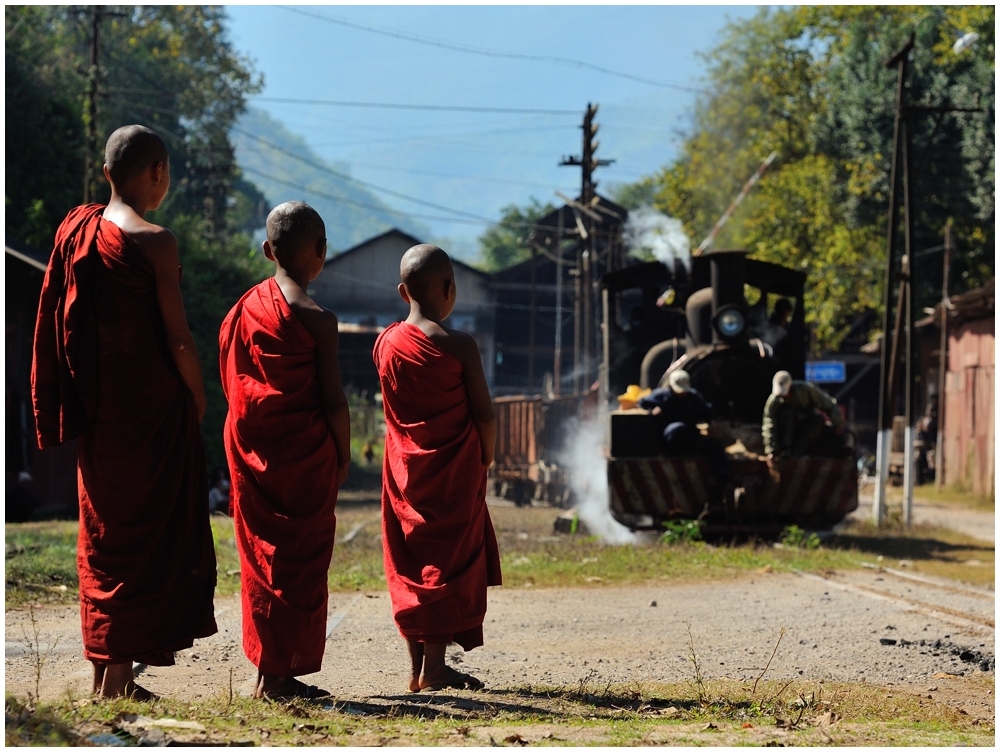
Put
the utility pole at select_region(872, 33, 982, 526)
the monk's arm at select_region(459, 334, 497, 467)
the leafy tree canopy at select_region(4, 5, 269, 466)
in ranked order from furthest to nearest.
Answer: the leafy tree canopy at select_region(4, 5, 269, 466) < the utility pole at select_region(872, 33, 982, 526) < the monk's arm at select_region(459, 334, 497, 467)

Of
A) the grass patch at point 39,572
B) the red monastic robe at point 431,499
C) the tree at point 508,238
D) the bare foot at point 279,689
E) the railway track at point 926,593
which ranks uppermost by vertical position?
the tree at point 508,238

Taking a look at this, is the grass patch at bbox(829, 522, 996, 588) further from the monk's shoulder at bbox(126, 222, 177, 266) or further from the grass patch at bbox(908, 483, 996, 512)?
the monk's shoulder at bbox(126, 222, 177, 266)

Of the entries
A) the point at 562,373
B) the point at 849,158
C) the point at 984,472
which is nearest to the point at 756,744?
the point at 984,472

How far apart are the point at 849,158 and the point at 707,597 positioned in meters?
29.0

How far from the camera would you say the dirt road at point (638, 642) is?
18.2 ft

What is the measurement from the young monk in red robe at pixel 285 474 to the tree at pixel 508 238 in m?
68.4

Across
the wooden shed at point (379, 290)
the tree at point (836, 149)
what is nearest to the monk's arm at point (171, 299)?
the tree at point (836, 149)

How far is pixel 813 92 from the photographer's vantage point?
4253 centimetres

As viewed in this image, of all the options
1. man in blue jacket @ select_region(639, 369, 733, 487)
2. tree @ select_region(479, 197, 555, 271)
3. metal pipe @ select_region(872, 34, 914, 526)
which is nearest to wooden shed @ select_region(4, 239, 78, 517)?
man in blue jacket @ select_region(639, 369, 733, 487)

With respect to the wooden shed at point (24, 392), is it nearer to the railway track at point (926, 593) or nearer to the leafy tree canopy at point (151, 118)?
the leafy tree canopy at point (151, 118)

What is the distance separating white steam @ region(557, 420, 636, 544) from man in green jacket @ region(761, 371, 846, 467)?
6.29 ft

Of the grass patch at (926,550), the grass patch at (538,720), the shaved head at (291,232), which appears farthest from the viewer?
the grass patch at (926,550)

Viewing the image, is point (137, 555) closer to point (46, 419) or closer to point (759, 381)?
point (46, 419)

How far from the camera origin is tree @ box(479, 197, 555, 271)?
75438mm
